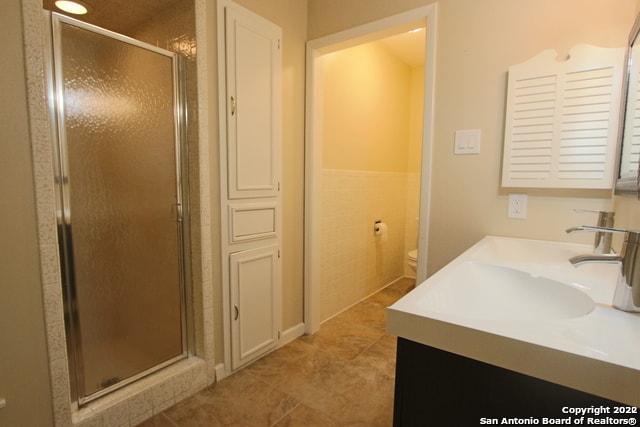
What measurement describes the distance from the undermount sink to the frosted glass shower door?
1445mm

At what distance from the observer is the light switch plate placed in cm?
166

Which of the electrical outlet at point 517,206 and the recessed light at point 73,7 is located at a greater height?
the recessed light at point 73,7

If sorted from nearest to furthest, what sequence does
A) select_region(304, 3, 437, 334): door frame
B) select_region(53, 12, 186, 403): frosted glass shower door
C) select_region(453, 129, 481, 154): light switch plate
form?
1. select_region(53, 12, 186, 403): frosted glass shower door
2. select_region(453, 129, 481, 154): light switch plate
3. select_region(304, 3, 437, 334): door frame

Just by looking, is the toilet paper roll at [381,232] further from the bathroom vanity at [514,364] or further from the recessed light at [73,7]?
the recessed light at [73,7]

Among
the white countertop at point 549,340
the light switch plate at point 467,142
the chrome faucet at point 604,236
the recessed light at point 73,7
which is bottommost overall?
the white countertop at point 549,340

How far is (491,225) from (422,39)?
2.11m

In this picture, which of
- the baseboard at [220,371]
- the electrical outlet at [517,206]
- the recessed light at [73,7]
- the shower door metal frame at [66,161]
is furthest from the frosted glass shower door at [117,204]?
the electrical outlet at [517,206]

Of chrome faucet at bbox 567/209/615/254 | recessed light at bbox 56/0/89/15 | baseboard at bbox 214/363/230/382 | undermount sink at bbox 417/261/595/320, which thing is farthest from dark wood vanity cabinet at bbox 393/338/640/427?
recessed light at bbox 56/0/89/15

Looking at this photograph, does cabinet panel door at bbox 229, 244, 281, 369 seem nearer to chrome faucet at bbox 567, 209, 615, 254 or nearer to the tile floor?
the tile floor

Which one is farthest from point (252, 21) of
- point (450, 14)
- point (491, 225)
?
point (491, 225)

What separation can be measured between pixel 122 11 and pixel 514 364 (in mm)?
2296

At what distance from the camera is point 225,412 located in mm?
1599

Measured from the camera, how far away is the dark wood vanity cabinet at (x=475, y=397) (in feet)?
1.75

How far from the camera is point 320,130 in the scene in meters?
2.34
